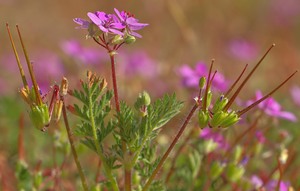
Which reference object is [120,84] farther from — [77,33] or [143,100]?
[77,33]

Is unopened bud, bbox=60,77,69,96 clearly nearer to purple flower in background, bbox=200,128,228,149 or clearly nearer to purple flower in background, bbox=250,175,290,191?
purple flower in background, bbox=200,128,228,149

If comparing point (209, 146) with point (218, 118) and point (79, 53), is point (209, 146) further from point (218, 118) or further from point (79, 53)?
point (79, 53)

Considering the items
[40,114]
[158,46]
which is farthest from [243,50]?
[40,114]

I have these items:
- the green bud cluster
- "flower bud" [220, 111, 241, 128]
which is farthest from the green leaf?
"flower bud" [220, 111, 241, 128]

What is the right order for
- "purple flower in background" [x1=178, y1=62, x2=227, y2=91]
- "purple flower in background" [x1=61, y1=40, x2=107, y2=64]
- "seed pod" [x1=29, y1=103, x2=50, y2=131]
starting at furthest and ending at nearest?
"purple flower in background" [x1=61, y1=40, x2=107, y2=64] < "purple flower in background" [x1=178, y1=62, x2=227, y2=91] < "seed pod" [x1=29, y1=103, x2=50, y2=131]

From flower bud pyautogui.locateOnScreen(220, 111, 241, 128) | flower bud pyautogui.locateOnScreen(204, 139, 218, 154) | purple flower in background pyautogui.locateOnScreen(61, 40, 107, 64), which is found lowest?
flower bud pyautogui.locateOnScreen(204, 139, 218, 154)

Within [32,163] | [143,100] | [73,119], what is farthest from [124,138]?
[73,119]

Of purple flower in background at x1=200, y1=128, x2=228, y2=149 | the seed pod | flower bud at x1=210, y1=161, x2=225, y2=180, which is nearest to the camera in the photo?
the seed pod
